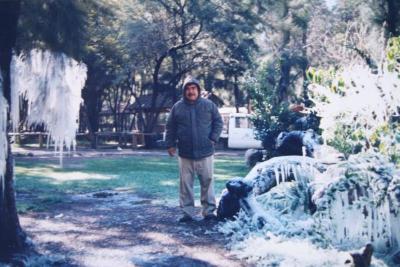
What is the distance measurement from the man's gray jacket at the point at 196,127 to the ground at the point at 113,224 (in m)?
0.90

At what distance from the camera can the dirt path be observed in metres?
4.84

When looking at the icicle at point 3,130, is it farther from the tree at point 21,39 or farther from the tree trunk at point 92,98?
the tree trunk at point 92,98

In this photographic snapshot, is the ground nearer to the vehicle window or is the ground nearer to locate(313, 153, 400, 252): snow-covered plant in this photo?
locate(313, 153, 400, 252): snow-covered plant

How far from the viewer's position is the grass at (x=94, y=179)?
28.8 feet

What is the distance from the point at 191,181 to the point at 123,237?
123 centimetres

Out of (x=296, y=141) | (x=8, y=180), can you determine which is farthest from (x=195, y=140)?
(x=296, y=141)

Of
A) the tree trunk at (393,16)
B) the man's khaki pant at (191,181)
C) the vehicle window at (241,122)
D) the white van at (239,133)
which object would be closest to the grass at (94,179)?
the man's khaki pant at (191,181)

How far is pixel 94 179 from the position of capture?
36.8ft

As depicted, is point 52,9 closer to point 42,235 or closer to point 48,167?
point 42,235

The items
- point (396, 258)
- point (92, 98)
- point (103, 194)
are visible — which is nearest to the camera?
point (396, 258)

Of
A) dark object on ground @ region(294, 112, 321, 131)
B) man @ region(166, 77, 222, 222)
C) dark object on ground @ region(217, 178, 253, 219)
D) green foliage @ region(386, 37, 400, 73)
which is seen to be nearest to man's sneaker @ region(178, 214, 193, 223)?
man @ region(166, 77, 222, 222)

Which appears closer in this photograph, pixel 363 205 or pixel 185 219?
pixel 363 205

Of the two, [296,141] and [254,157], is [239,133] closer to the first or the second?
[254,157]

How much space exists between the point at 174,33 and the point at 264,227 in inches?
782
